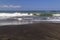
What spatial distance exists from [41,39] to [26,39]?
63cm

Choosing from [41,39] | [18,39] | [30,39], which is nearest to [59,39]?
[41,39]

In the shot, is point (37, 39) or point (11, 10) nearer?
point (37, 39)

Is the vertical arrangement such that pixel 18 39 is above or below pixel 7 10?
above

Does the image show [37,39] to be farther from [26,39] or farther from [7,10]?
[7,10]

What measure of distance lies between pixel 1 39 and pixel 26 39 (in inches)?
40.9

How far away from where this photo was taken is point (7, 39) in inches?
269

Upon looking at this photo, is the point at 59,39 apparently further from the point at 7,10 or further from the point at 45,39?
the point at 7,10

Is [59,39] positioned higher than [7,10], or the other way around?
[59,39]

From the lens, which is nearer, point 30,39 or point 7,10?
point 30,39

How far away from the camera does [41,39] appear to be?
6.82 metres

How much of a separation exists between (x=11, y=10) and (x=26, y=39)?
109ft

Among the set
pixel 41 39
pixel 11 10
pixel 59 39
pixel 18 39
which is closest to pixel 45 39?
pixel 41 39

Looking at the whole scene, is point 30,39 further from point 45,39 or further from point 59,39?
point 59,39

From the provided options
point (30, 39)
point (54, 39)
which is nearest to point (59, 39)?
point (54, 39)
